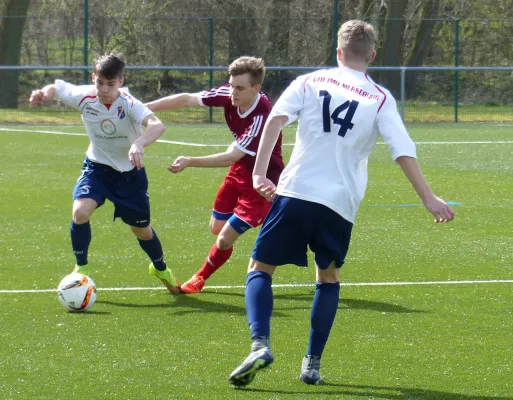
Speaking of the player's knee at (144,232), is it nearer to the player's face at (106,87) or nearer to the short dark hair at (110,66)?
the player's face at (106,87)

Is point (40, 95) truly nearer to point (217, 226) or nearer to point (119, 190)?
point (119, 190)

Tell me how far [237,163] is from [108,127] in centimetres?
93

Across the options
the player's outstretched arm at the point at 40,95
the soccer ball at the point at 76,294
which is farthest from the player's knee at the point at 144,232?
the player's outstretched arm at the point at 40,95

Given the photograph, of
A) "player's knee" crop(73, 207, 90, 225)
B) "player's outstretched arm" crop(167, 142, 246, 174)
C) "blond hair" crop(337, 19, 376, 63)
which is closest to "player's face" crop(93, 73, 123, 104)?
"player's knee" crop(73, 207, 90, 225)

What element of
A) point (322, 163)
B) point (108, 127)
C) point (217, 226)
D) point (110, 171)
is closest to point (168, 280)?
point (217, 226)

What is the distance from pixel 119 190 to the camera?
7168mm

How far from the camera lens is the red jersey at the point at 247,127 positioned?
273 inches

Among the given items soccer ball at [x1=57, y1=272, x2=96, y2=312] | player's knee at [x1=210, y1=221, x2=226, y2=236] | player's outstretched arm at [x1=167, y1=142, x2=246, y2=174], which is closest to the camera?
player's outstretched arm at [x1=167, y1=142, x2=246, y2=174]

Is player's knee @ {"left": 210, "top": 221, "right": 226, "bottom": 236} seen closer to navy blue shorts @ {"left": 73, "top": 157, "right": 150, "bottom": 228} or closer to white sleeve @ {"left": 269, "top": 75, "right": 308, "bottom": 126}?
navy blue shorts @ {"left": 73, "top": 157, "right": 150, "bottom": 228}

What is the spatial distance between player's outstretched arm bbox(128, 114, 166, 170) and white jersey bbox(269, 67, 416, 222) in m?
1.38

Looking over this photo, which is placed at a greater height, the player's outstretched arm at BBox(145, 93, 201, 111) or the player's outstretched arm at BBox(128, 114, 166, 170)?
the player's outstretched arm at BBox(145, 93, 201, 111)

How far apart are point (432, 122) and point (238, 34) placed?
562 centimetres

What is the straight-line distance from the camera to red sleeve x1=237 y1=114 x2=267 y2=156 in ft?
22.7

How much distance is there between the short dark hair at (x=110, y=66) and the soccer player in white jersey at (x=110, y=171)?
12 cm
